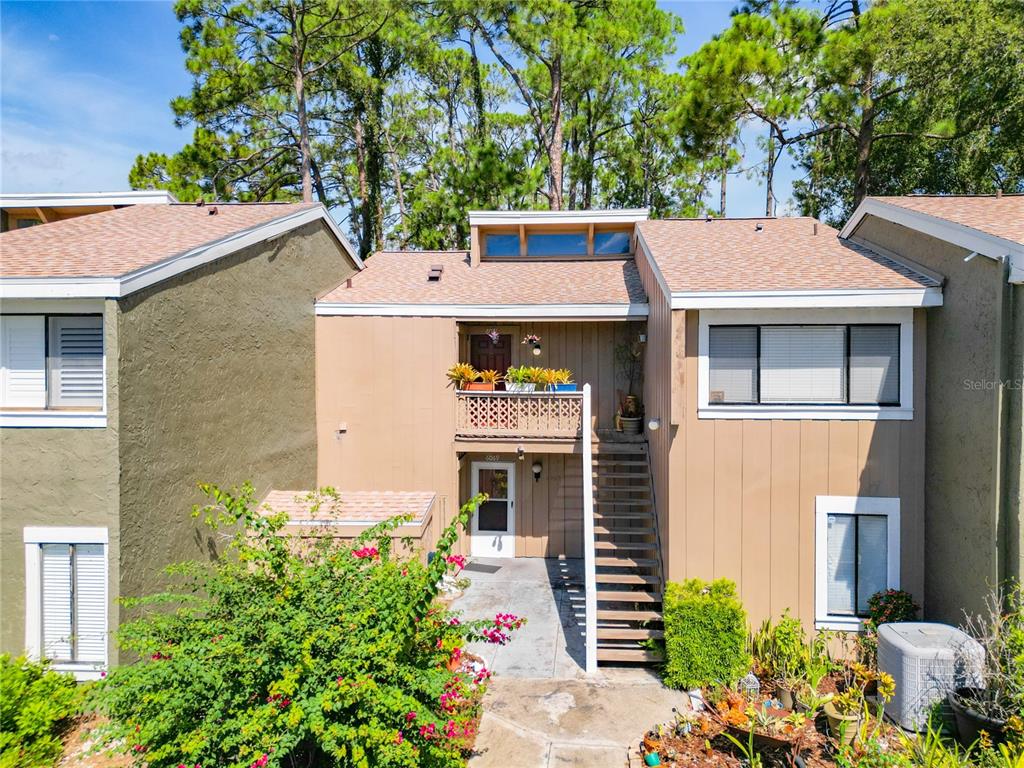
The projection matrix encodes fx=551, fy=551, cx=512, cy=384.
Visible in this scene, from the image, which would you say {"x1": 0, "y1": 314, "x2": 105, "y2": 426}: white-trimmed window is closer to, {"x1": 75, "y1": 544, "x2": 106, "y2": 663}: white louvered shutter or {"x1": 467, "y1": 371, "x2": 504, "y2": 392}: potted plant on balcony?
{"x1": 75, "y1": 544, "x2": 106, "y2": 663}: white louvered shutter

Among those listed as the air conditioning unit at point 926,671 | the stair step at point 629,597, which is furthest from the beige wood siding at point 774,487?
the air conditioning unit at point 926,671

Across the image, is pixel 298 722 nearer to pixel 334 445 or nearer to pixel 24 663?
pixel 24 663

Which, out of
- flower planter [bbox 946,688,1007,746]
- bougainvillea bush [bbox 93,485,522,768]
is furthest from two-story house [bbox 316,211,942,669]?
bougainvillea bush [bbox 93,485,522,768]

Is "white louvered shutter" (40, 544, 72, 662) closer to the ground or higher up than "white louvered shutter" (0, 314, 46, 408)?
closer to the ground

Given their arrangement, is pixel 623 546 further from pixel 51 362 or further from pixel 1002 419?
pixel 51 362

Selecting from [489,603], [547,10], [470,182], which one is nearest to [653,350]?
[489,603]

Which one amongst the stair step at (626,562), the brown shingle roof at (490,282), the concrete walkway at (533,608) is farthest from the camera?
the brown shingle roof at (490,282)
